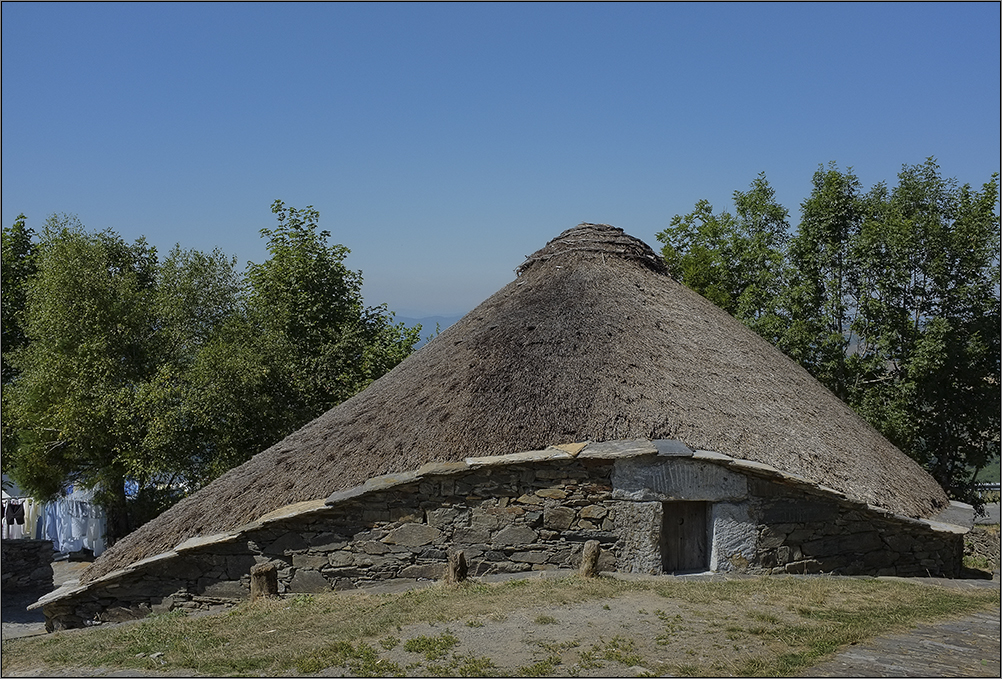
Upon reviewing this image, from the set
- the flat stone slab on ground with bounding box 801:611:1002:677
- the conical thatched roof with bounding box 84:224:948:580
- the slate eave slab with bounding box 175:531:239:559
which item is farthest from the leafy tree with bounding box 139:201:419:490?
the flat stone slab on ground with bounding box 801:611:1002:677

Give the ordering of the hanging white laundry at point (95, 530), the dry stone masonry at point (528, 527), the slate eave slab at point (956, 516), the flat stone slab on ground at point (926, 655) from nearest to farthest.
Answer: the flat stone slab on ground at point (926, 655)
the dry stone masonry at point (528, 527)
the slate eave slab at point (956, 516)
the hanging white laundry at point (95, 530)

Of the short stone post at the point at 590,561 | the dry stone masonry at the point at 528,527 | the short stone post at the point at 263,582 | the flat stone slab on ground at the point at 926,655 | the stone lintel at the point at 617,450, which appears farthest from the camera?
the dry stone masonry at the point at 528,527

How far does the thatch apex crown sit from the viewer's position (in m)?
15.0

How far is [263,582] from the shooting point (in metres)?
9.73

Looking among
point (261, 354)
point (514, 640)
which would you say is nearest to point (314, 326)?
point (261, 354)

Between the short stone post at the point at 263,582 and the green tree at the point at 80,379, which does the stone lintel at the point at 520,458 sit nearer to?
the short stone post at the point at 263,582

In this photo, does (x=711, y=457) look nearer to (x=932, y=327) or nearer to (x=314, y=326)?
(x=932, y=327)

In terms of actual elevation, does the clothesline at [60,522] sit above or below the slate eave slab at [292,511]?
below

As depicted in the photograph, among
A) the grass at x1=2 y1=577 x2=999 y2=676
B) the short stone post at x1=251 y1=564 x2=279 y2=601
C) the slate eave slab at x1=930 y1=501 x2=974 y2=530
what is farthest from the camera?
A: the slate eave slab at x1=930 y1=501 x2=974 y2=530

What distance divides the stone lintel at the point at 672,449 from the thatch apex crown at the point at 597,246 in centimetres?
537

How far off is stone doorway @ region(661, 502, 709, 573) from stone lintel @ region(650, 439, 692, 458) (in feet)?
2.81

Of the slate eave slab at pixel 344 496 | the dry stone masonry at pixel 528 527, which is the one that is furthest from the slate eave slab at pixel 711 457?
the slate eave slab at pixel 344 496

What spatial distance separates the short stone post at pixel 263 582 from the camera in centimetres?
971

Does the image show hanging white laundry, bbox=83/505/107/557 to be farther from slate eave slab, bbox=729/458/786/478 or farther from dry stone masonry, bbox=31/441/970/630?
slate eave slab, bbox=729/458/786/478
